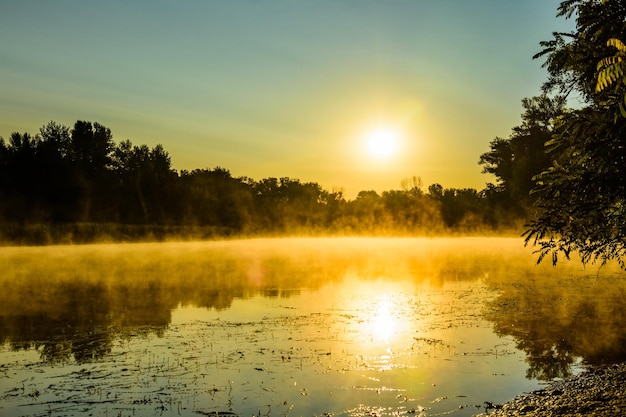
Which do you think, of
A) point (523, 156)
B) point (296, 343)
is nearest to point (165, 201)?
point (523, 156)

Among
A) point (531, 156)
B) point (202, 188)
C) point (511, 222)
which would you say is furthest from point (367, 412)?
point (202, 188)

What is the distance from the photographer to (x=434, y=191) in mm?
173625

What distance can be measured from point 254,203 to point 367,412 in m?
141

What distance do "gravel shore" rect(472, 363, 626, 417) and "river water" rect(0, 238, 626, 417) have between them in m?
0.82

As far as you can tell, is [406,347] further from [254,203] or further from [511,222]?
[254,203]

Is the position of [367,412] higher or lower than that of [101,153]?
lower

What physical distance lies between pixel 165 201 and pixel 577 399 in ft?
379

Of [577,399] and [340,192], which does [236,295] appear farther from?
[340,192]

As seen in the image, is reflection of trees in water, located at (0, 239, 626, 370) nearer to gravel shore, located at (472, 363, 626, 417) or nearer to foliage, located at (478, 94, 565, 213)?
gravel shore, located at (472, 363, 626, 417)

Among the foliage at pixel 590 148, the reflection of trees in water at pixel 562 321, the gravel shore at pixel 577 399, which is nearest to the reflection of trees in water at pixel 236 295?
the reflection of trees in water at pixel 562 321

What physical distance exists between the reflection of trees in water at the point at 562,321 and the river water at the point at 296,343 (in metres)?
0.08

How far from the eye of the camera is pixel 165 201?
12181cm

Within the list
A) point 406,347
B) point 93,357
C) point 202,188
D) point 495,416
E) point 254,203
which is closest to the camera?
point 495,416

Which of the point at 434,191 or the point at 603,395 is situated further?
the point at 434,191
